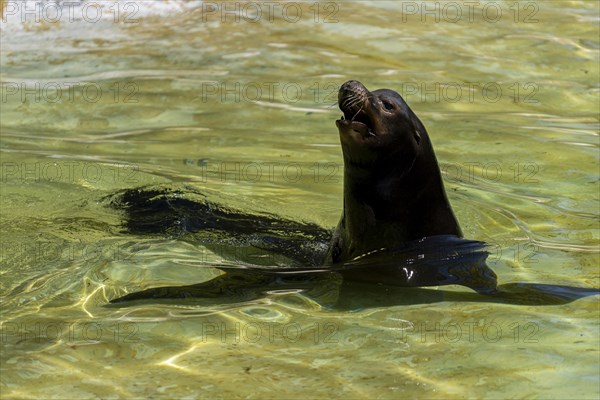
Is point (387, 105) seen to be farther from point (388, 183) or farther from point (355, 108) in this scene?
point (388, 183)

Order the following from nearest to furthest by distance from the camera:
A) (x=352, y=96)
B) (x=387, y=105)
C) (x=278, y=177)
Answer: (x=352, y=96)
(x=387, y=105)
(x=278, y=177)

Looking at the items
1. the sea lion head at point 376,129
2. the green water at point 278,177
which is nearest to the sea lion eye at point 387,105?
the sea lion head at point 376,129

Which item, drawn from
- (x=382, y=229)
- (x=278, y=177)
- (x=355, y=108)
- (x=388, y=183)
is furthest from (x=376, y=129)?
(x=278, y=177)

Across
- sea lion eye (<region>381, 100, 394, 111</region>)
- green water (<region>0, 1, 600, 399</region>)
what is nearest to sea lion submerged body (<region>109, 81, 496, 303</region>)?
sea lion eye (<region>381, 100, 394, 111</region>)

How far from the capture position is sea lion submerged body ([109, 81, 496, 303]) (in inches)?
197

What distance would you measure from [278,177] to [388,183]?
216 cm

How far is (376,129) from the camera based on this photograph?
205 inches

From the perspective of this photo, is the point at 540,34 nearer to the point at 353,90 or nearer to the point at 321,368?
the point at 353,90

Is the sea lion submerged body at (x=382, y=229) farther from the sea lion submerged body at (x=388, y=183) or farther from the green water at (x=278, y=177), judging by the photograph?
the green water at (x=278, y=177)

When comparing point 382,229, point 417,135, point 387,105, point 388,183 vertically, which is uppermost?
point 387,105

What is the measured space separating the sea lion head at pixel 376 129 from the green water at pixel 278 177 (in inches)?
28.7

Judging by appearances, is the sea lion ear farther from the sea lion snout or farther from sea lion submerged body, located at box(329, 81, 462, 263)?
the sea lion snout

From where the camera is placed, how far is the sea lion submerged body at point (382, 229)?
499 centimetres

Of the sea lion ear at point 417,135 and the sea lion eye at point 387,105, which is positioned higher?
the sea lion eye at point 387,105
